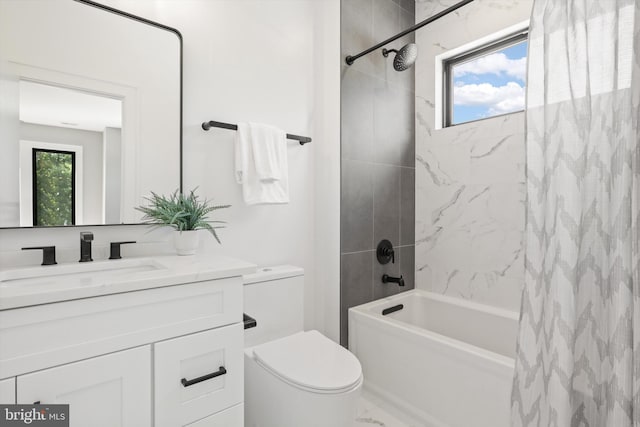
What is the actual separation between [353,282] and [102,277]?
1.48 metres

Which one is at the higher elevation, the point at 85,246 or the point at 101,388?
the point at 85,246

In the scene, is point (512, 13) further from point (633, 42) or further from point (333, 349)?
point (333, 349)

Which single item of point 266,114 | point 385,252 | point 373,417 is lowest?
point 373,417

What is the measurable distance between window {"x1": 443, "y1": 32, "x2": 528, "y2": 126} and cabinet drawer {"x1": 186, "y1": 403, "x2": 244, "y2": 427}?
2255mm

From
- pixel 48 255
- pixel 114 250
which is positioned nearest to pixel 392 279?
pixel 114 250

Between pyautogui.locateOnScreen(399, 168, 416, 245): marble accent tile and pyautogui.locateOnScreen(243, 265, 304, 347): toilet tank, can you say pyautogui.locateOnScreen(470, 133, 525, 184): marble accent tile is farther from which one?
pyautogui.locateOnScreen(243, 265, 304, 347): toilet tank

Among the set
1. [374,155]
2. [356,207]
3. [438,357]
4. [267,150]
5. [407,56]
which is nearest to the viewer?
[438,357]

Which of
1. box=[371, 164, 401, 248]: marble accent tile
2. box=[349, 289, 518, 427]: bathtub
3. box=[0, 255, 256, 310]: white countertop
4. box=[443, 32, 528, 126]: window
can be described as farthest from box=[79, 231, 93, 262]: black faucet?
box=[443, 32, 528, 126]: window

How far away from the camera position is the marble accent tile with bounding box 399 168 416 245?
99.5 inches

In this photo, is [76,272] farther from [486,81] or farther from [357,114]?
[486,81]

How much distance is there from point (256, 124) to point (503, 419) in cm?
184

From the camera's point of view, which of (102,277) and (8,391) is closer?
(8,391)

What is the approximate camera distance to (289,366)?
54.4 inches

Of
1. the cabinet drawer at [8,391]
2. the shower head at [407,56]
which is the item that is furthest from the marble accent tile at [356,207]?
the cabinet drawer at [8,391]
